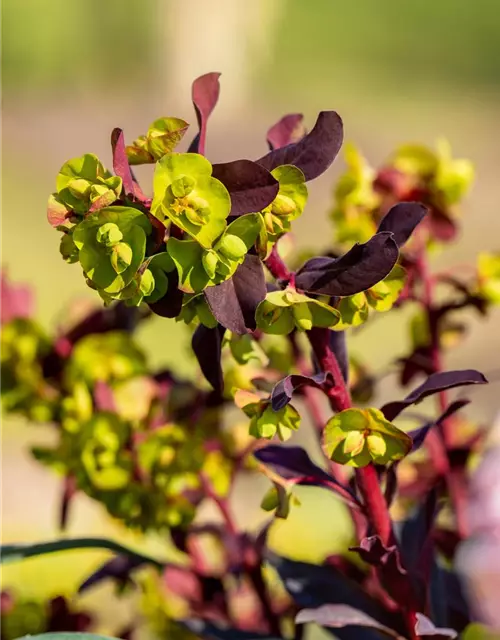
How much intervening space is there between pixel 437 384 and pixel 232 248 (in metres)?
0.16

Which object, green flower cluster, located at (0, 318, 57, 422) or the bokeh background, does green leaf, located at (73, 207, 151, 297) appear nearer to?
green flower cluster, located at (0, 318, 57, 422)

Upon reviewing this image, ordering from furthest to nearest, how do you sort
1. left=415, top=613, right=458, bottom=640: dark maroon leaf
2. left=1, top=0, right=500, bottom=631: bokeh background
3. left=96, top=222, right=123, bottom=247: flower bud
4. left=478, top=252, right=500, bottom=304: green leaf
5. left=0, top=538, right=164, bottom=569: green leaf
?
1. left=1, top=0, right=500, bottom=631: bokeh background
2. left=478, top=252, right=500, bottom=304: green leaf
3. left=0, top=538, right=164, bottom=569: green leaf
4. left=415, top=613, right=458, bottom=640: dark maroon leaf
5. left=96, top=222, right=123, bottom=247: flower bud

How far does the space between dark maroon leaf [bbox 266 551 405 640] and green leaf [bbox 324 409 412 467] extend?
0.17 m

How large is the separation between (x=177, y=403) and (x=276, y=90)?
578cm

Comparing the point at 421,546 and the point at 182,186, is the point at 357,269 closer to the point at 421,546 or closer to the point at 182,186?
the point at 182,186

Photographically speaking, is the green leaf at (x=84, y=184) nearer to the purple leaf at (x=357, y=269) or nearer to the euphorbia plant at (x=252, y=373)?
the euphorbia plant at (x=252, y=373)

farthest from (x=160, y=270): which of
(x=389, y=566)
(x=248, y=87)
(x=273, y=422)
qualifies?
(x=248, y=87)

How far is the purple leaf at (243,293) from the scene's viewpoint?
1.52ft

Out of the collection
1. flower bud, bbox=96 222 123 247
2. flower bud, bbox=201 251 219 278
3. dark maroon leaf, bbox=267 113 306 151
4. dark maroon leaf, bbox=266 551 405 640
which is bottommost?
dark maroon leaf, bbox=266 551 405 640

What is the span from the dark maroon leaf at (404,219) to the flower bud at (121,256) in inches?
6.6

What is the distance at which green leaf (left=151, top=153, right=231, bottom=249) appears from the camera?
442mm

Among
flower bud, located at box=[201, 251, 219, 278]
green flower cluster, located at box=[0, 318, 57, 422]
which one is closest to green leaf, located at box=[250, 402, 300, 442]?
flower bud, located at box=[201, 251, 219, 278]

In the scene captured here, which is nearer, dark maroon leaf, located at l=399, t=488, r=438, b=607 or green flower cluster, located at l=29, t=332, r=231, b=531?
dark maroon leaf, located at l=399, t=488, r=438, b=607

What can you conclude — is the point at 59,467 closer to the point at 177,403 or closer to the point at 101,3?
the point at 177,403
